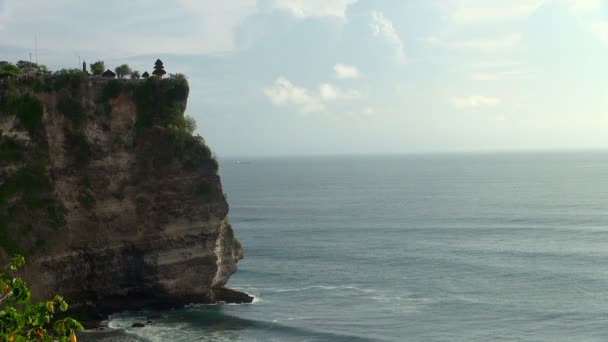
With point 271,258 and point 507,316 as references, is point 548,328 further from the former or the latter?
point 271,258

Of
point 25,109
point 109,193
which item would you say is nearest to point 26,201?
point 109,193

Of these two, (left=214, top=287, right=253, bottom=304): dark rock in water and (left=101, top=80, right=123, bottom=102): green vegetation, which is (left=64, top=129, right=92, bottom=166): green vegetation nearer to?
(left=101, top=80, right=123, bottom=102): green vegetation

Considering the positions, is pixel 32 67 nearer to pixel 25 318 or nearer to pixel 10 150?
pixel 10 150

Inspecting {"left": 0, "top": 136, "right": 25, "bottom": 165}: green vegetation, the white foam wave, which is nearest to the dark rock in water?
the white foam wave

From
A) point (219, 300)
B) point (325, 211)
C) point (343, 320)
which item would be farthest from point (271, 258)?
point (325, 211)

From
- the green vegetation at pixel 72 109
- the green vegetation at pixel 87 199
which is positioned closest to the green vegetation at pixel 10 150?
the green vegetation at pixel 72 109

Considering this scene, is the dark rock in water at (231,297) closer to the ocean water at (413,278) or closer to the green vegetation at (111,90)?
the ocean water at (413,278)
